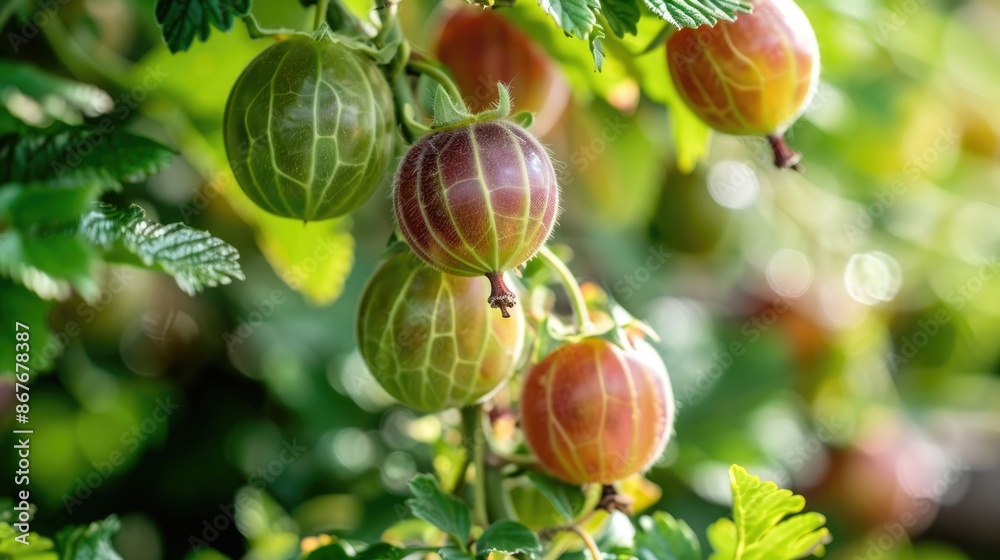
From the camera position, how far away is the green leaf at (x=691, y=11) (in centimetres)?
94

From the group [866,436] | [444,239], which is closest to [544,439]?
[444,239]

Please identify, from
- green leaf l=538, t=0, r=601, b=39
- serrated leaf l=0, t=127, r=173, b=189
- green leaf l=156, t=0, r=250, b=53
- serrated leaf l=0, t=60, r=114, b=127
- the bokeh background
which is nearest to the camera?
green leaf l=538, t=0, r=601, b=39

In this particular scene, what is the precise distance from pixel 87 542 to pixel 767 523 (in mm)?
803

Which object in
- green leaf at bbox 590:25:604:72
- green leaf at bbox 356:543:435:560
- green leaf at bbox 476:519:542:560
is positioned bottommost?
green leaf at bbox 356:543:435:560

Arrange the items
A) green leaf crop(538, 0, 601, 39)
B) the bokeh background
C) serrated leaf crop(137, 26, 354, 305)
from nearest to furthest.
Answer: green leaf crop(538, 0, 601, 39), serrated leaf crop(137, 26, 354, 305), the bokeh background

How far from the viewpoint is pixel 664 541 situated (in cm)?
125

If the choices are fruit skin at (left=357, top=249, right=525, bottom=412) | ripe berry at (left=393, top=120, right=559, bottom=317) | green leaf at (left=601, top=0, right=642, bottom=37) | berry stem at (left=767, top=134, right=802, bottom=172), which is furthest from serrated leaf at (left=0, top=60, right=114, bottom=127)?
berry stem at (left=767, top=134, right=802, bottom=172)

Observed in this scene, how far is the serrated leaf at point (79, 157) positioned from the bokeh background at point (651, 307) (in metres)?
0.39

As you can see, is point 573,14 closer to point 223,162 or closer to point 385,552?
point 385,552

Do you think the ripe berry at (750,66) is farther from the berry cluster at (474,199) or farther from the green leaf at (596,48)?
the green leaf at (596,48)

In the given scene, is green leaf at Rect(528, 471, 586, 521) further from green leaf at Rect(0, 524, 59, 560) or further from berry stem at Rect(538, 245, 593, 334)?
green leaf at Rect(0, 524, 59, 560)

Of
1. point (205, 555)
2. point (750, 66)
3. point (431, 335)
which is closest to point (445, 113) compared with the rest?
point (431, 335)

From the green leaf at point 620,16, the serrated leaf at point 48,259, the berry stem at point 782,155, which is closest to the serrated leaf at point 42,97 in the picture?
the serrated leaf at point 48,259

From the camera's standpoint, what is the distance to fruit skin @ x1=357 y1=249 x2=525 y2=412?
1.09 m
